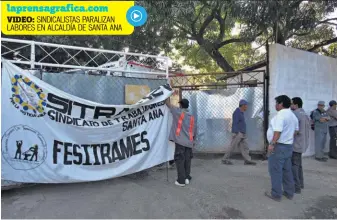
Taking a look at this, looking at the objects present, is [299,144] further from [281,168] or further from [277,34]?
[277,34]

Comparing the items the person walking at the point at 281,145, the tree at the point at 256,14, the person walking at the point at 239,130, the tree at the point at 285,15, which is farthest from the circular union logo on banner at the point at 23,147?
the tree at the point at 285,15

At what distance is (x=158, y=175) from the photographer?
215 inches

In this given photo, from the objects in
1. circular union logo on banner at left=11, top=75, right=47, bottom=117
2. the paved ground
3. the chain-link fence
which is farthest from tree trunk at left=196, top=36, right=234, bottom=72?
circular union logo on banner at left=11, top=75, right=47, bottom=117

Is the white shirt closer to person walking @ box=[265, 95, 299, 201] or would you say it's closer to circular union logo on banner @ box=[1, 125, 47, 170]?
person walking @ box=[265, 95, 299, 201]

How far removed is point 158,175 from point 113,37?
19.3 feet

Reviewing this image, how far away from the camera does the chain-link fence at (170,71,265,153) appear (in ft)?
23.5

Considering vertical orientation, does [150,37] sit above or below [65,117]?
above

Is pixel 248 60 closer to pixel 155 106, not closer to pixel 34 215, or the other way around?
pixel 155 106

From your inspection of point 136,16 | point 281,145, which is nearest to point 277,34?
point 136,16

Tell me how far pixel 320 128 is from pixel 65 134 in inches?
255

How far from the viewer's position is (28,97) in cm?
388

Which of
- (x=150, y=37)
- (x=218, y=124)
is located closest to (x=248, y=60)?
(x=150, y=37)

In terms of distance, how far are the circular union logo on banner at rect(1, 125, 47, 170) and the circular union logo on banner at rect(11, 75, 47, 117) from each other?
0.81 feet

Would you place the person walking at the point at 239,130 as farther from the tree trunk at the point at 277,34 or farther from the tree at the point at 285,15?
the tree trunk at the point at 277,34
